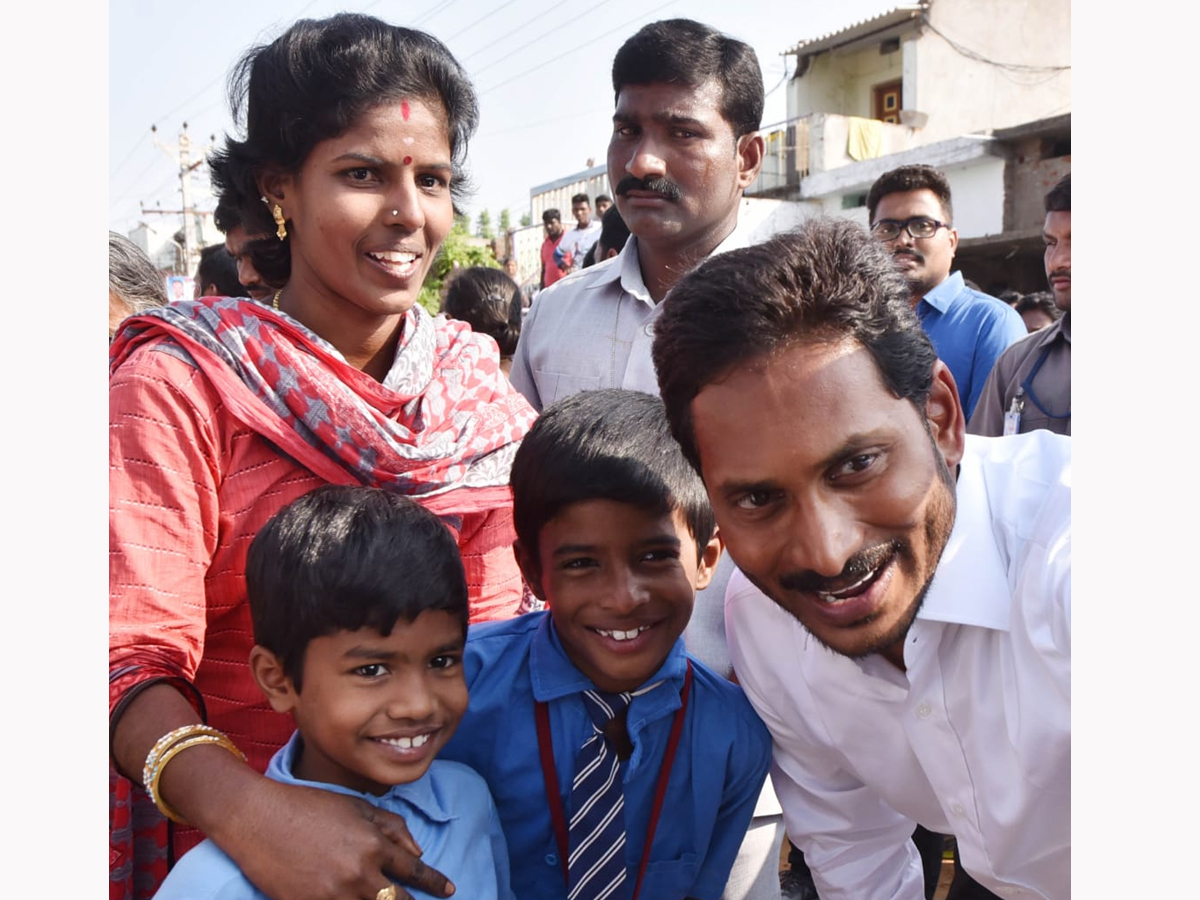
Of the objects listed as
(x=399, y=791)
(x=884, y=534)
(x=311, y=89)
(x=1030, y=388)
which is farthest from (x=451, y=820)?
(x=1030, y=388)

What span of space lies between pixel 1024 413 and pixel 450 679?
8.81 ft

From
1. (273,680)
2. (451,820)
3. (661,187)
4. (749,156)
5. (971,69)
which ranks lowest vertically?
(451,820)

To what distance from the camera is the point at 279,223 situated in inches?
74.4

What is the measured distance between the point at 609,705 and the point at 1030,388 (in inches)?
95.6

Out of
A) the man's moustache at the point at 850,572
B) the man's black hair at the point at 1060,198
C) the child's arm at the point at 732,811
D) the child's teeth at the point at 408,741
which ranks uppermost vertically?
the man's black hair at the point at 1060,198

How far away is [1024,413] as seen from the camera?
3568mm

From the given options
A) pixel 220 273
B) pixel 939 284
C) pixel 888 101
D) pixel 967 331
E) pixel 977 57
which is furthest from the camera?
pixel 888 101

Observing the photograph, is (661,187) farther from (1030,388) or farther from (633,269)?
(1030,388)

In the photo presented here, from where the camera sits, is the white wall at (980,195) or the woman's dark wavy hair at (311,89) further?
the white wall at (980,195)

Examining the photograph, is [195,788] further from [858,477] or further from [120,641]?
[858,477]

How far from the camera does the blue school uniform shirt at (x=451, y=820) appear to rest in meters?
1.55

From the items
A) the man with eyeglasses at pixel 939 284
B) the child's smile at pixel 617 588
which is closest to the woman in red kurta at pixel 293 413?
the child's smile at pixel 617 588

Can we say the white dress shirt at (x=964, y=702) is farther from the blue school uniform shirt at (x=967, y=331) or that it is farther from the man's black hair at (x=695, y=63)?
the blue school uniform shirt at (x=967, y=331)

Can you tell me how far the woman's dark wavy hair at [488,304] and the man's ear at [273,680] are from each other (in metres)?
3.31
